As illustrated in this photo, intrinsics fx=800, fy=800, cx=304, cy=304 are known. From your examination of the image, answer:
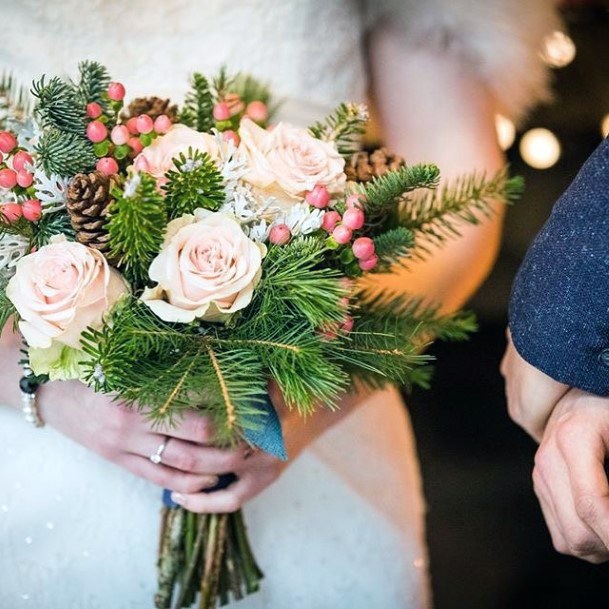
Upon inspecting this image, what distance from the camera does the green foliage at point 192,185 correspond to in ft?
2.34

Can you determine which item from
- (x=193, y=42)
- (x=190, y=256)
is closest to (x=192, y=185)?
(x=190, y=256)

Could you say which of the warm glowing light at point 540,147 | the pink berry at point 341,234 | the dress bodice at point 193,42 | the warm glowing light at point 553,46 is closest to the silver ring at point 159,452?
the pink berry at point 341,234

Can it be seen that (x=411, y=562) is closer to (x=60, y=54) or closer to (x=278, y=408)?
(x=278, y=408)

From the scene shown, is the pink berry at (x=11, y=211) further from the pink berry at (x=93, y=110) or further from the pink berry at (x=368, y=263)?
the pink berry at (x=368, y=263)

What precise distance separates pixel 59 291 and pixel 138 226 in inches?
3.8

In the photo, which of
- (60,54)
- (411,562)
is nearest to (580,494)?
(411,562)

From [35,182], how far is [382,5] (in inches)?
25.5

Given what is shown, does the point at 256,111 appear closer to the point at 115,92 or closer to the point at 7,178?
the point at 115,92

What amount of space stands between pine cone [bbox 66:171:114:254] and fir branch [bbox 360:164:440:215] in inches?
9.8

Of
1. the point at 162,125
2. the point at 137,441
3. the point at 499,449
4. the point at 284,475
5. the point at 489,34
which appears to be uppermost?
the point at 489,34

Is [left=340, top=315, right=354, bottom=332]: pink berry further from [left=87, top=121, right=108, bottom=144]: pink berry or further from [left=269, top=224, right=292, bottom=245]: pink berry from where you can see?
[left=87, top=121, right=108, bottom=144]: pink berry

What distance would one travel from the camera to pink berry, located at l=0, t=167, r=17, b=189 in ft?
2.40

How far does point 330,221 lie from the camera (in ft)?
2.50

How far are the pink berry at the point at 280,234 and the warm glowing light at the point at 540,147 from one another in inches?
63.8
